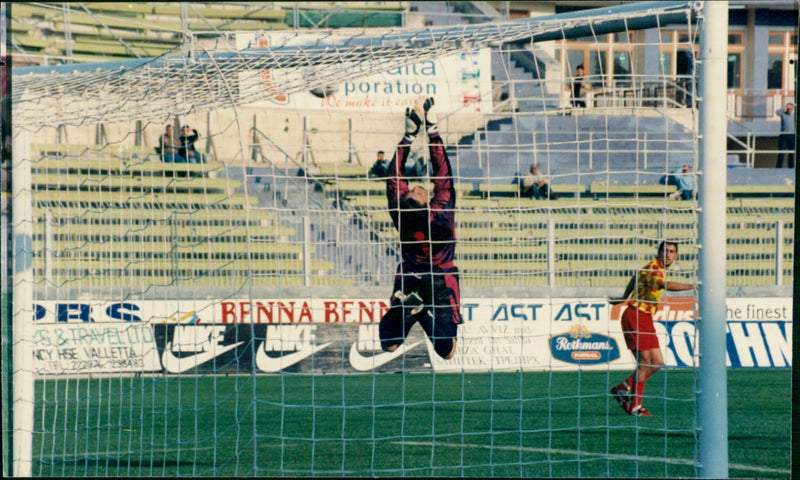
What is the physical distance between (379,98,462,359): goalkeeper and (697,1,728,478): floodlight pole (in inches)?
116

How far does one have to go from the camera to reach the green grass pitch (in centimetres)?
573

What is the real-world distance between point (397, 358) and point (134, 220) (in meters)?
3.36

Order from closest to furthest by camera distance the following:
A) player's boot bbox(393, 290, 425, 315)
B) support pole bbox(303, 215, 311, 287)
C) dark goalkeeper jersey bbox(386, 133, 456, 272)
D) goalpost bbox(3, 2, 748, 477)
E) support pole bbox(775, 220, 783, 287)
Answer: goalpost bbox(3, 2, 748, 477) → dark goalkeeper jersey bbox(386, 133, 456, 272) → player's boot bbox(393, 290, 425, 315) → support pole bbox(303, 215, 311, 287) → support pole bbox(775, 220, 783, 287)

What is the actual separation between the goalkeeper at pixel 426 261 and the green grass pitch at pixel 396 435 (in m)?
0.67

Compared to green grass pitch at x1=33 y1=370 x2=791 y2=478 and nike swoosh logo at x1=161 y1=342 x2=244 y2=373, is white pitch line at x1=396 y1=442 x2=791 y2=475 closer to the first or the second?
green grass pitch at x1=33 y1=370 x2=791 y2=478

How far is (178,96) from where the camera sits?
5.82 metres

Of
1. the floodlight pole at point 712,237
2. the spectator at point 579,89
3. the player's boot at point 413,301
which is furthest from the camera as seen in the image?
the player's boot at point 413,301

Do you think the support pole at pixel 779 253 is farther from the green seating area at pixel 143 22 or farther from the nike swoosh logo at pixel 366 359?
the green seating area at pixel 143 22

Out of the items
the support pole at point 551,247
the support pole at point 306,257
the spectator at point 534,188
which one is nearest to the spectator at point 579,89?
the spectator at point 534,188

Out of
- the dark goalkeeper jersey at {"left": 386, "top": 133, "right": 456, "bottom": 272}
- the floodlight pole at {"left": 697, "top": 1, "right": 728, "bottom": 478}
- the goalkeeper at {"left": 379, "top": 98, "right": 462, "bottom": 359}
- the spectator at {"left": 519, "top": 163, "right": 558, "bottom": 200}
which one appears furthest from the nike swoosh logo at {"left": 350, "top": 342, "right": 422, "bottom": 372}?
the floodlight pole at {"left": 697, "top": 1, "right": 728, "bottom": 478}

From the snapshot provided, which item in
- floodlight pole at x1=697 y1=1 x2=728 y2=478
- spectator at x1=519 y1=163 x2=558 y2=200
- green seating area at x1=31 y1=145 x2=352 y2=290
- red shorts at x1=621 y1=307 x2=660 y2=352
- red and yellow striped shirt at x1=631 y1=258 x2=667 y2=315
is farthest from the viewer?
spectator at x1=519 y1=163 x2=558 y2=200

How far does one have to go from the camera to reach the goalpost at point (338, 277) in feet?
16.6

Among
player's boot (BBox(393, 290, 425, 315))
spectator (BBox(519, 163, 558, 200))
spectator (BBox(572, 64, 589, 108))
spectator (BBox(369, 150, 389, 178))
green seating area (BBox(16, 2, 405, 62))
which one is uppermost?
green seating area (BBox(16, 2, 405, 62))

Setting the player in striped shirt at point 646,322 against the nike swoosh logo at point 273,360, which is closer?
the player in striped shirt at point 646,322
